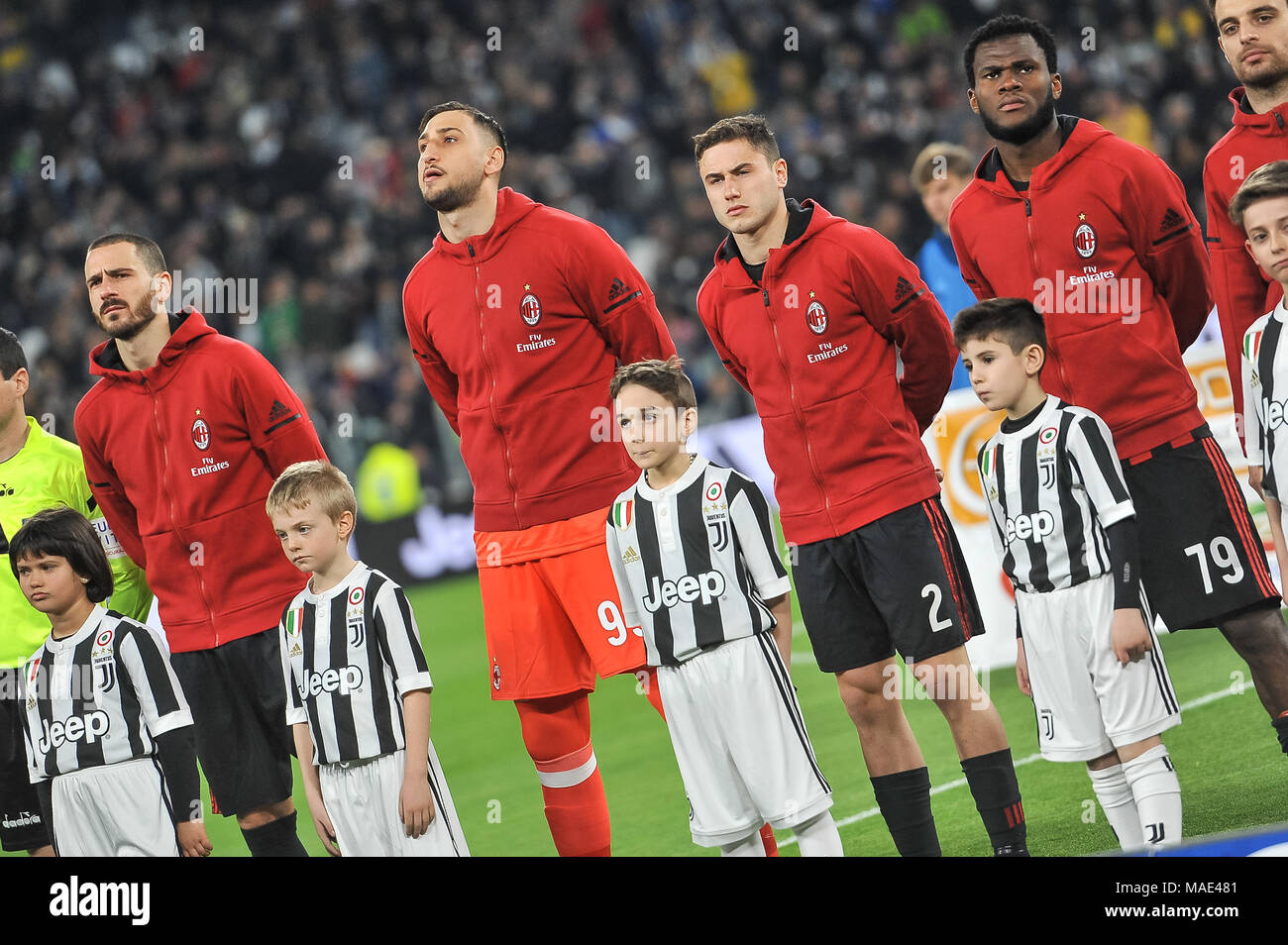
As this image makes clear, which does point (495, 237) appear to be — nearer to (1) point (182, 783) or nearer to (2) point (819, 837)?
(1) point (182, 783)

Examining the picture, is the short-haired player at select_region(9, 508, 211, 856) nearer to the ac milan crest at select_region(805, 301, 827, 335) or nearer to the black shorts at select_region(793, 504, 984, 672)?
the black shorts at select_region(793, 504, 984, 672)

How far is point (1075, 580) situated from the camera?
13.5 ft

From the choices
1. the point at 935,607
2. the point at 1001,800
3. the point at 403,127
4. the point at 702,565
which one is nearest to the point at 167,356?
the point at 702,565

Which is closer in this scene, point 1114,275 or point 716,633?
point 716,633

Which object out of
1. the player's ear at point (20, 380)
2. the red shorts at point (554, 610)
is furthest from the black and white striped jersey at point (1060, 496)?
the player's ear at point (20, 380)

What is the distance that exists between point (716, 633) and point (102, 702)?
77.4 inches

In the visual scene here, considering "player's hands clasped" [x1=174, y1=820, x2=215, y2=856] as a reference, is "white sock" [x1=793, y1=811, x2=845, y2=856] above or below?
below

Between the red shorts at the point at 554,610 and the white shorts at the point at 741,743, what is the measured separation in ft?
1.85

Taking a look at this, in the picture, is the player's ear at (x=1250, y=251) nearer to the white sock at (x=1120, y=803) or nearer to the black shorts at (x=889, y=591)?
the black shorts at (x=889, y=591)

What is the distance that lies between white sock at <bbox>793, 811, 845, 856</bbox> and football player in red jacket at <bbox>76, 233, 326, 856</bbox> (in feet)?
6.10

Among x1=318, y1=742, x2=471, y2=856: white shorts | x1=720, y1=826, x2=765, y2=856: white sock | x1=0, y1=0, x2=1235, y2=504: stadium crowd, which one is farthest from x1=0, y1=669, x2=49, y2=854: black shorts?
x1=0, y1=0, x2=1235, y2=504: stadium crowd

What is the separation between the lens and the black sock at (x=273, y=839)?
16.7ft

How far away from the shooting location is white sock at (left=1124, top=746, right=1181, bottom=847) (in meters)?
4.04

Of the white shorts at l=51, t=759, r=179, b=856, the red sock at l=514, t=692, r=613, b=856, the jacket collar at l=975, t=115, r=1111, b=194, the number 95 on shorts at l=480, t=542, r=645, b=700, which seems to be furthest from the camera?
the red sock at l=514, t=692, r=613, b=856
